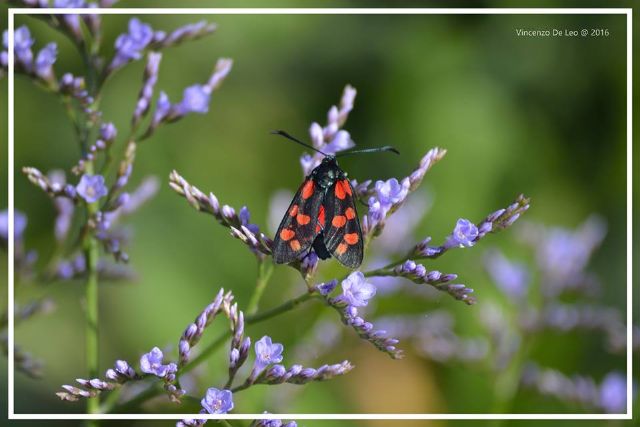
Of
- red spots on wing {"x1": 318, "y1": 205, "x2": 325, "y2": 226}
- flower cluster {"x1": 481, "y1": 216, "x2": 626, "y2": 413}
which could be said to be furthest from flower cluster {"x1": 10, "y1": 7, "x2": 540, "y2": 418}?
flower cluster {"x1": 481, "y1": 216, "x2": 626, "y2": 413}

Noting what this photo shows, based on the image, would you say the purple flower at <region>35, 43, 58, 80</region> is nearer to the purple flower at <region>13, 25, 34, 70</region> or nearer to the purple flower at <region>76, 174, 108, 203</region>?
the purple flower at <region>13, 25, 34, 70</region>

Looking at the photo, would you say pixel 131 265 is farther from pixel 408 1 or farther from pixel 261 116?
pixel 408 1

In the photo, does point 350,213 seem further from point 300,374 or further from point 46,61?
point 46,61

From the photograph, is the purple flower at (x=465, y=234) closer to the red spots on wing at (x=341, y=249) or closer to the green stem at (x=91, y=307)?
the red spots on wing at (x=341, y=249)

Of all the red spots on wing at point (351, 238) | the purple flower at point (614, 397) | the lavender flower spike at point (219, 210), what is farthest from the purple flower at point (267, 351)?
the purple flower at point (614, 397)

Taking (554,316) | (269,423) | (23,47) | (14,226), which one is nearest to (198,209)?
(269,423)

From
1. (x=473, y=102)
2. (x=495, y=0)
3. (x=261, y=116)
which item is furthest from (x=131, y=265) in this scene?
(x=495, y=0)
